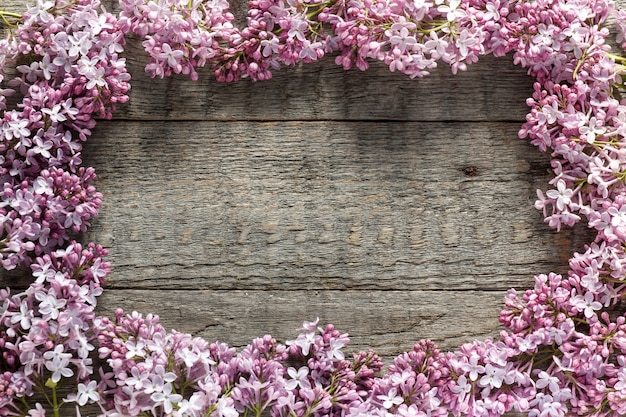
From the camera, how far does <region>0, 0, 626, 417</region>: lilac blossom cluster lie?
4.17ft

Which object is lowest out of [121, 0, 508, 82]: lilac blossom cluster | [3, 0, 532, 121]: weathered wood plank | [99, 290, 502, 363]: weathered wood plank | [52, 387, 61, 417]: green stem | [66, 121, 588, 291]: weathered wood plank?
[52, 387, 61, 417]: green stem

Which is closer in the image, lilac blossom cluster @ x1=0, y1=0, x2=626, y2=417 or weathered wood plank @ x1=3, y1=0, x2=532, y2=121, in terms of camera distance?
lilac blossom cluster @ x1=0, y1=0, x2=626, y2=417

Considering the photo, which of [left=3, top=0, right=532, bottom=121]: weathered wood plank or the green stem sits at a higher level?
[left=3, top=0, right=532, bottom=121]: weathered wood plank

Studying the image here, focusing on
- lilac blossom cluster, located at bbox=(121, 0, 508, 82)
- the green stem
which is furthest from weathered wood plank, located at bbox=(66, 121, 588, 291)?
the green stem

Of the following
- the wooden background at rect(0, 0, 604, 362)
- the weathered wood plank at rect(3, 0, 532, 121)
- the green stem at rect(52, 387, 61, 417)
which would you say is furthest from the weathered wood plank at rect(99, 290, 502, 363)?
the weathered wood plank at rect(3, 0, 532, 121)

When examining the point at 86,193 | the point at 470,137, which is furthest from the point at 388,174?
the point at 86,193

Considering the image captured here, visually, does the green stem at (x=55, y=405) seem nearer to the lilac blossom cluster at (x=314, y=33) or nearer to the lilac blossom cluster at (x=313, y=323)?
the lilac blossom cluster at (x=313, y=323)

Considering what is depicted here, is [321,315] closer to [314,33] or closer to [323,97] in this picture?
[323,97]

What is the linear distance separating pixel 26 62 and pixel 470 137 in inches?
38.7

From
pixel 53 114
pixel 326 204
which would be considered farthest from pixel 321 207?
pixel 53 114

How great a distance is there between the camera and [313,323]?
1.29m

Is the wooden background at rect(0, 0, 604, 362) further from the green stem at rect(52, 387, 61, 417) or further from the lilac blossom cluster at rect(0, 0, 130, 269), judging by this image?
the green stem at rect(52, 387, 61, 417)

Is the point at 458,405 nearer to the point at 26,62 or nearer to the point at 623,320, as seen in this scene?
the point at 623,320

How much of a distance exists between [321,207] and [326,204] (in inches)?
0.5
